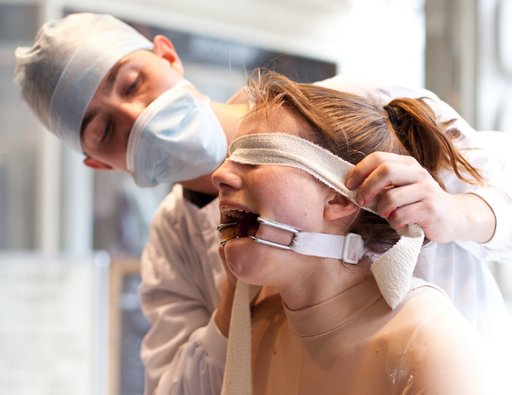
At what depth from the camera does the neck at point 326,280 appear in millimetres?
1070

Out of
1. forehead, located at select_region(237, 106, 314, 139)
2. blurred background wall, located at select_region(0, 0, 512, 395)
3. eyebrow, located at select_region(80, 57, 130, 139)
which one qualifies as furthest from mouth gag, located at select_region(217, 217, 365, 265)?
blurred background wall, located at select_region(0, 0, 512, 395)

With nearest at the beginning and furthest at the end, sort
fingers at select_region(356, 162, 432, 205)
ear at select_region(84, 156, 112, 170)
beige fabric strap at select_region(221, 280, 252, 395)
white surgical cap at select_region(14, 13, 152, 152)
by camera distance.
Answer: fingers at select_region(356, 162, 432, 205) < beige fabric strap at select_region(221, 280, 252, 395) < white surgical cap at select_region(14, 13, 152, 152) < ear at select_region(84, 156, 112, 170)

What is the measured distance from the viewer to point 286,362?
3.70 ft

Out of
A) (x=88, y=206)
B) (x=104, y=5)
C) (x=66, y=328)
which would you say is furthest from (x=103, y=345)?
(x=104, y=5)

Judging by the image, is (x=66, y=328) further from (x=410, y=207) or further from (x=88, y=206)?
(x=410, y=207)

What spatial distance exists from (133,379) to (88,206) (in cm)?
62

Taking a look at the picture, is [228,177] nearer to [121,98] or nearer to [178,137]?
[178,137]

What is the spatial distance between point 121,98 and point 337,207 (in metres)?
0.62

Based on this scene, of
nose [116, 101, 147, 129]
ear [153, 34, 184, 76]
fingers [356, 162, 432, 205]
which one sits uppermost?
ear [153, 34, 184, 76]

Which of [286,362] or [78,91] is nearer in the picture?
[286,362]

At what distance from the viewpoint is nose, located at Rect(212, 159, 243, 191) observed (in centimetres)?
104

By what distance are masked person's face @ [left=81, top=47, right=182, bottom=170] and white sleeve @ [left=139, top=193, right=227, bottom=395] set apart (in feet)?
0.60

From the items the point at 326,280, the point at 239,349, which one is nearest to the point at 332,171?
the point at 326,280

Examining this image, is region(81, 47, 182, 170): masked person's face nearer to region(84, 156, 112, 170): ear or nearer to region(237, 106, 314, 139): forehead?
region(84, 156, 112, 170): ear
